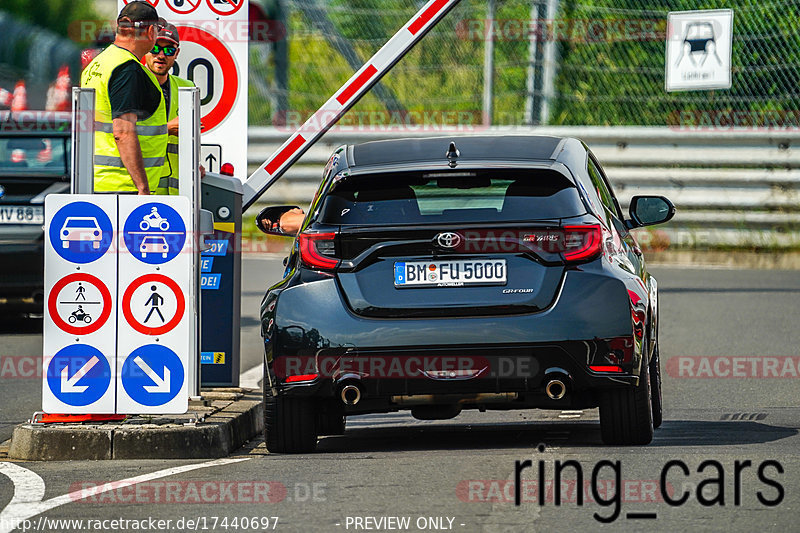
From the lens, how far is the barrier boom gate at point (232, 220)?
370 inches

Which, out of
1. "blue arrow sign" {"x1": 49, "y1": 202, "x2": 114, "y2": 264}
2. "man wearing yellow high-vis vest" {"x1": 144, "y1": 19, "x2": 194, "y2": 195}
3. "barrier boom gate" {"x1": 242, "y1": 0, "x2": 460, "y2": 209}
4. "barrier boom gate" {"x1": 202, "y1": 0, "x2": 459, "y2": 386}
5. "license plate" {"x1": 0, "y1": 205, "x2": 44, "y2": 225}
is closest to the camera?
"blue arrow sign" {"x1": 49, "y1": 202, "x2": 114, "y2": 264}

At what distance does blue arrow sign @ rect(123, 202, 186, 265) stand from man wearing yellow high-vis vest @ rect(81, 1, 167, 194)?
511mm

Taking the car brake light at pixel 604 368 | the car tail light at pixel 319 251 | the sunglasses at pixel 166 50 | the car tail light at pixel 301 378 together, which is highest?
the sunglasses at pixel 166 50

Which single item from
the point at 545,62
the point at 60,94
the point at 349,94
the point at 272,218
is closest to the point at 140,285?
the point at 272,218

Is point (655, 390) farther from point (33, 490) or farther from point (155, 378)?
point (33, 490)

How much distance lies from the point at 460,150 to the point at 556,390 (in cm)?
126

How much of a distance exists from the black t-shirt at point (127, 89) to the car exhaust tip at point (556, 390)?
8.34ft

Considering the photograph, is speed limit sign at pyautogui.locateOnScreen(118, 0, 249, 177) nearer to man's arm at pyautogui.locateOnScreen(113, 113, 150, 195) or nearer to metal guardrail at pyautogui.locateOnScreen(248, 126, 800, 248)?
man's arm at pyautogui.locateOnScreen(113, 113, 150, 195)

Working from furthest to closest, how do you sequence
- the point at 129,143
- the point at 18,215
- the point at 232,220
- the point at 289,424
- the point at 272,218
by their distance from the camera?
the point at 18,215
the point at 232,220
the point at 272,218
the point at 129,143
the point at 289,424

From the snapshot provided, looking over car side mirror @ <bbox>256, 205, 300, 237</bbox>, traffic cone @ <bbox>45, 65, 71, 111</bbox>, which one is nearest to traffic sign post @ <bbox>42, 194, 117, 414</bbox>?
car side mirror @ <bbox>256, 205, 300, 237</bbox>

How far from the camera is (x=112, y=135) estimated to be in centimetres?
857

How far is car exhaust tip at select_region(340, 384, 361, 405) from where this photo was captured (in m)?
7.45

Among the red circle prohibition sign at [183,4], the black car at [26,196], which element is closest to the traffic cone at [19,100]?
the black car at [26,196]

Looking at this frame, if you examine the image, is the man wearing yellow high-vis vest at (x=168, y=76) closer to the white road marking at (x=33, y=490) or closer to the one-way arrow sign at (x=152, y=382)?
the one-way arrow sign at (x=152, y=382)
